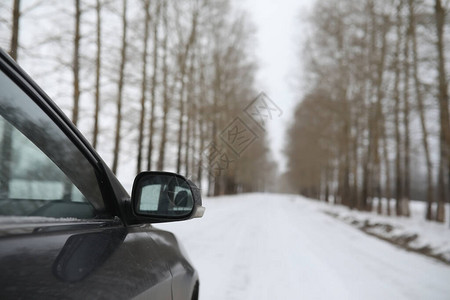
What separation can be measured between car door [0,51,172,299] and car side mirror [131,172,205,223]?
0.35 feet

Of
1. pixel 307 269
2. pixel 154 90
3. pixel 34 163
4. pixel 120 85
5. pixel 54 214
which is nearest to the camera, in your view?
pixel 34 163

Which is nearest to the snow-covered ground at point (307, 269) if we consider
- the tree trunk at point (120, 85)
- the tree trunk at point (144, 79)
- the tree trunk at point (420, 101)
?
the tree trunk at point (420, 101)

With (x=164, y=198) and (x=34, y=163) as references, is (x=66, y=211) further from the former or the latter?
(x=164, y=198)

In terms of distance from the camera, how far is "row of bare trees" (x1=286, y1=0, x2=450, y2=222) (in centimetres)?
1226

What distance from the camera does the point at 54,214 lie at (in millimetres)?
1343

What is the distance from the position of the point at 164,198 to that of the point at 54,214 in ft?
1.72

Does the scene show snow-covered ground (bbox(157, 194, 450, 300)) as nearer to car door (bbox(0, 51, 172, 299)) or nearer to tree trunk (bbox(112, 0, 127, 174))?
car door (bbox(0, 51, 172, 299))

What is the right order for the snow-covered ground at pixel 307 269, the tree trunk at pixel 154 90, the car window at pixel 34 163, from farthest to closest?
the tree trunk at pixel 154 90 < the snow-covered ground at pixel 307 269 < the car window at pixel 34 163

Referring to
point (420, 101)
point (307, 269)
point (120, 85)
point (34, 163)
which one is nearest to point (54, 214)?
point (34, 163)

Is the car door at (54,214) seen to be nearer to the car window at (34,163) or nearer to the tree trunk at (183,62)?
the car window at (34,163)

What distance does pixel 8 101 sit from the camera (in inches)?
40.9

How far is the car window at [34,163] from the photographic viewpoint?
1.04 m

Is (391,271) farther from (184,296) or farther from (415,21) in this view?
(415,21)

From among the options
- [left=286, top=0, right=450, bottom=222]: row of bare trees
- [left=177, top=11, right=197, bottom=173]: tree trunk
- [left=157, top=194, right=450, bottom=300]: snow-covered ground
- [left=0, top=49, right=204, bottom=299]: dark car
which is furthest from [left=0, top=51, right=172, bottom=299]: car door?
[left=177, top=11, right=197, bottom=173]: tree trunk
